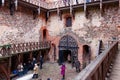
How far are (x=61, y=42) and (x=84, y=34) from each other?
263cm

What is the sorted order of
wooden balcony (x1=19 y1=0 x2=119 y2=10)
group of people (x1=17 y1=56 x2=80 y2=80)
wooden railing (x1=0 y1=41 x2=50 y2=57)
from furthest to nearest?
1. wooden balcony (x1=19 y1=0 x2=119 y2=10)
2. group of people (x1=17 y1=56 x2=80 y2=80)
3. wooden railing (x1=0 y1=41 x2=50 y2=57)

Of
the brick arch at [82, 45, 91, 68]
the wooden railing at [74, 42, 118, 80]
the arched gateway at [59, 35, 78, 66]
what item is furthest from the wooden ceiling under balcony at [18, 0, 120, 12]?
the wooden railing at [74, 42, 118, 80]

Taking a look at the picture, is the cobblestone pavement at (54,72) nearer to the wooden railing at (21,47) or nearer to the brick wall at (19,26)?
the wooden railing at (21,47)

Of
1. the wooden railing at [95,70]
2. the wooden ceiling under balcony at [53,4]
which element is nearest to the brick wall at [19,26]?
the wooden ceiling under balcony at [53,4]

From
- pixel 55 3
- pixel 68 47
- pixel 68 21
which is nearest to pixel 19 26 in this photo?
pixel 55 3

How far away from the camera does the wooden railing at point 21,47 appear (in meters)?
10.4

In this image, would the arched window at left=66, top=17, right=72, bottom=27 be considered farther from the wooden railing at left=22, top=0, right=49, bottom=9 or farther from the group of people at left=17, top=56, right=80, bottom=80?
the group of people at left=17, top=56, right=80, bottom=80

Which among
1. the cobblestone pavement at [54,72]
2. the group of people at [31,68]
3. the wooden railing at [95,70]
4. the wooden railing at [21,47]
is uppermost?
the wooden railing at [95,70]

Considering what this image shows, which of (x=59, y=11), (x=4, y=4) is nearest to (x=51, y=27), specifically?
(x=59, y=11)

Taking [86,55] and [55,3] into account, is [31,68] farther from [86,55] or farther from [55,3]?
[55,3]

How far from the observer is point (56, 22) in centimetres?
1672

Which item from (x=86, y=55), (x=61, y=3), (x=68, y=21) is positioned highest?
(x=61, y=3)

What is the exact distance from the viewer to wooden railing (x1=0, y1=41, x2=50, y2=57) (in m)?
10.4

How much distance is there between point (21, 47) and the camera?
12.8 meters
